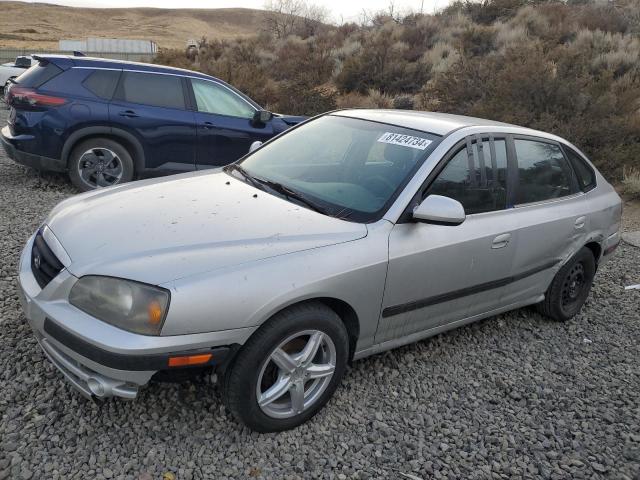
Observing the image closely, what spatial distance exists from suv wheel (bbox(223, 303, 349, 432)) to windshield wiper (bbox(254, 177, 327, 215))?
64 cm

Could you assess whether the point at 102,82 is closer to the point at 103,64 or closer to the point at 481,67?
the point at 103,64

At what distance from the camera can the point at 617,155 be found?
912 centimetres

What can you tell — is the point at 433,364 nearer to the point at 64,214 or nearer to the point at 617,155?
the point at 64,214

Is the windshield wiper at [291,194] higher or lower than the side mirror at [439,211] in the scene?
lower

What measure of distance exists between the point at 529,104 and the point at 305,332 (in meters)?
8.75

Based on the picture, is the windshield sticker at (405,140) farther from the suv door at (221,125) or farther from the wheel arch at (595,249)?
the suv door at (221,125)

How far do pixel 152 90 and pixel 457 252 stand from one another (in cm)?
511

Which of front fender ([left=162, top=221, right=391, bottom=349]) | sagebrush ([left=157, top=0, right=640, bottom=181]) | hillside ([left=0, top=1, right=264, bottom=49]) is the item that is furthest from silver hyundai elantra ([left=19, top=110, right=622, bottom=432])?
hillside ([left=0, top=1, right=264, bottom=49])

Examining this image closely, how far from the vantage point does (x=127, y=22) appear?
8831 cm

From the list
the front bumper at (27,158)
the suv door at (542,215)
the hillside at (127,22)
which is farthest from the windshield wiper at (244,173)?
the hillside at (127,22)

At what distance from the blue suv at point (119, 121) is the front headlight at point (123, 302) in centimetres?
453

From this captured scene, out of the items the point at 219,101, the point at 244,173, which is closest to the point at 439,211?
the point at 244,173

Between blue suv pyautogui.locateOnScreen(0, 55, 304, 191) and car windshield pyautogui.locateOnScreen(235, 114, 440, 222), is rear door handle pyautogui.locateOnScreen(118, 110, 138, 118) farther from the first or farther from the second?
car windshield pyautogui.locateOnScreen(235, 114, 440, 222)

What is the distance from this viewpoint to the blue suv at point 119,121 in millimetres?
6402
